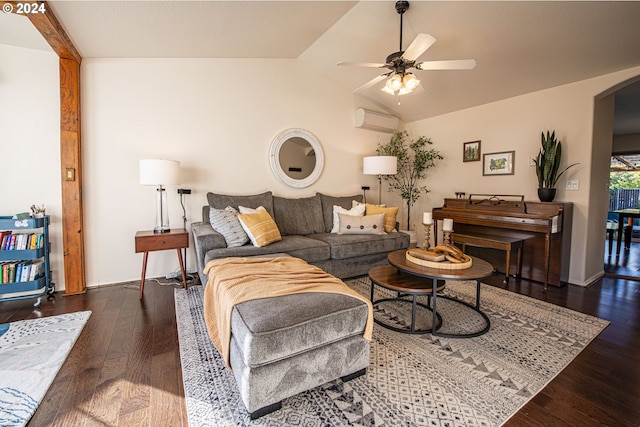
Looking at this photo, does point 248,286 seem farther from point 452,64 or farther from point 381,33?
point 381,33

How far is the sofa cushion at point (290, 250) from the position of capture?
2.75m

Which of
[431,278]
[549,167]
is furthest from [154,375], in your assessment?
[549,167]

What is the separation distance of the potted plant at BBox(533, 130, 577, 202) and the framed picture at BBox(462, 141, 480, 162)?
2.85 feet

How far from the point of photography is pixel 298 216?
12.9ft

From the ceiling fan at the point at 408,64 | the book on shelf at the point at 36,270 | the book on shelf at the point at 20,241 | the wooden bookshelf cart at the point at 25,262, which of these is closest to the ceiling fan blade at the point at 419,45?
the ceiling fan at the point at 408,64

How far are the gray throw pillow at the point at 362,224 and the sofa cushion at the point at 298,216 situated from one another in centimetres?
39

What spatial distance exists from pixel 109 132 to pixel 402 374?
3625mm

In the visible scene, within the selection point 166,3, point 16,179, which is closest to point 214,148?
point 166,3

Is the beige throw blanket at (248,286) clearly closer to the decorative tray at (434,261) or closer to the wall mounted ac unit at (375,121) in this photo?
the decorative tray at (434,261)

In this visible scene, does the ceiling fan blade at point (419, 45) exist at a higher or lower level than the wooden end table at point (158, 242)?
higher

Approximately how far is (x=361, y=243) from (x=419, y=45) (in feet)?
6.73

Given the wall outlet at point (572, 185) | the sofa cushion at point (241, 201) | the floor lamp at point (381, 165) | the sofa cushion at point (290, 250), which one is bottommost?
the sofa cushion at point (290, 250)

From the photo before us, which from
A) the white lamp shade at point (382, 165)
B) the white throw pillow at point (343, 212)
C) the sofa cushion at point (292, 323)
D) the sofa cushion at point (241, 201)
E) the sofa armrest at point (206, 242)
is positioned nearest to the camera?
the sofa cushion at point (292, 323)

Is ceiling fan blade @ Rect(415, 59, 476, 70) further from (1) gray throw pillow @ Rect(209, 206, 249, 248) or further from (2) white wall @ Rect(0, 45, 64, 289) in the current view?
(2) white wall @ Rect(0, 45, 64, 289)
